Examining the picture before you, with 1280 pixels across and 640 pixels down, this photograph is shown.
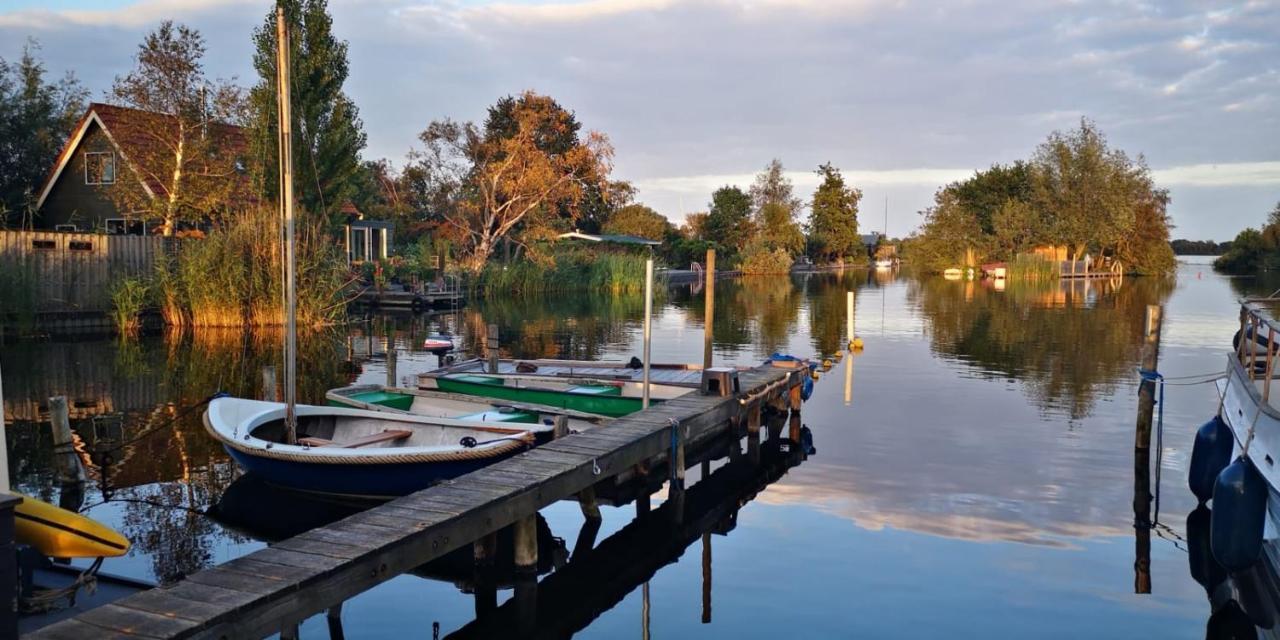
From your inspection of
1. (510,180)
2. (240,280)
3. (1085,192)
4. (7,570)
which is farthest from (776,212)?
(7,570)

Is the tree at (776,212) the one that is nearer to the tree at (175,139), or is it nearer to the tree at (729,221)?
the tree at (729,221)

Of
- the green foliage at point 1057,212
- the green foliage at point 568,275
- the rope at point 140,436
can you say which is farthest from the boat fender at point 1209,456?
the green foliage at point 1057,212

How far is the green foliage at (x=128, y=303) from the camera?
2802 centimetres

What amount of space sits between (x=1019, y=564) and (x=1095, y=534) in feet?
5.26

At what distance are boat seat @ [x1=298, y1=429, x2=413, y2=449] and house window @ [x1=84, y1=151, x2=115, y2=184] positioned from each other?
98.8 ft

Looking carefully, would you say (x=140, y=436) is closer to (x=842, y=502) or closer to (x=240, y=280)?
(x=842, y=502)

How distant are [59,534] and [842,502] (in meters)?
8.76

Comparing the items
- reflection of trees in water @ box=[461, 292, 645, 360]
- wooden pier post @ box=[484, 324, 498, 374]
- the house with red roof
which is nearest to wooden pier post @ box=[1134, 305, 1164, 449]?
wooden pier post @ box=[484, 324, 498, 374]

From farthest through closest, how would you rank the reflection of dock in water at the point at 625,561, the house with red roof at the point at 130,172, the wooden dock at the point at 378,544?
the house with red roof at the point at 130,172 → the reflection of dock in water at the point at 625,561 → the wooden dock at the point at 378,544

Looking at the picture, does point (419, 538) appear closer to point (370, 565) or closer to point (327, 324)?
point (370, 565)

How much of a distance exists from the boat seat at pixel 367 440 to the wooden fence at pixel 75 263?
66.1 ft

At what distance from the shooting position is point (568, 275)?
2044 inches

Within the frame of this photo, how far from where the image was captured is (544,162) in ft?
152

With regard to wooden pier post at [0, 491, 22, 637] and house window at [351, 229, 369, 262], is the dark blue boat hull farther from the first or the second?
house window at [351, 229, 369, 262]
